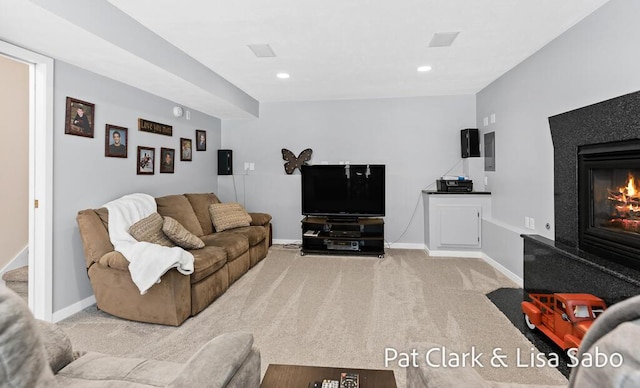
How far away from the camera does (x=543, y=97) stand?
3.20 metres

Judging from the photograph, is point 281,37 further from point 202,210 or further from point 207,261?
point 202,210

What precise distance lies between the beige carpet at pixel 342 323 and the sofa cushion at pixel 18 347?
115 centimetres

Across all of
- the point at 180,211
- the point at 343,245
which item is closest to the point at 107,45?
the point at 180,211

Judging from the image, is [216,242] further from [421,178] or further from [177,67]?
[421,178]

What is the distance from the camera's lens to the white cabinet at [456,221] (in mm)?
4605

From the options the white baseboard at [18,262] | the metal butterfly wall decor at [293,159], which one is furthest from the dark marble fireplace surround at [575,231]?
the white baseboard at [18,262]

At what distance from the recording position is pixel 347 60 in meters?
3.56

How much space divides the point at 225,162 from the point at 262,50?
268 cm

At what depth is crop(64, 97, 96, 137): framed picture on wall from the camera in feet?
9.32

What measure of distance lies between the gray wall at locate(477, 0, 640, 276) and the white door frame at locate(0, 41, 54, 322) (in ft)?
14.3

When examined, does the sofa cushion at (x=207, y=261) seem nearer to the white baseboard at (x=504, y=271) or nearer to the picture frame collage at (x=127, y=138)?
the picture frame collage at (x=127, y=138)

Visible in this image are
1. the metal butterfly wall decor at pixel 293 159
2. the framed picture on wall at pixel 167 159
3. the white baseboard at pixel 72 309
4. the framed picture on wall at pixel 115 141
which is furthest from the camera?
the metal butterfly wall decor at pixel 293 159

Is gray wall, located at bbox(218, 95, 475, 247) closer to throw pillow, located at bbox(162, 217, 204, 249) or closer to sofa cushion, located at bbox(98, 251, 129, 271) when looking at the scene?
throw pillow, located at bbox(162, 217, 204, 249)

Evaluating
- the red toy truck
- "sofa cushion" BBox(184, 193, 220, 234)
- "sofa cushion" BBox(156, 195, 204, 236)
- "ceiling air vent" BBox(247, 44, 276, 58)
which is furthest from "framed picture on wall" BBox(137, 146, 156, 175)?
the red toy truck
